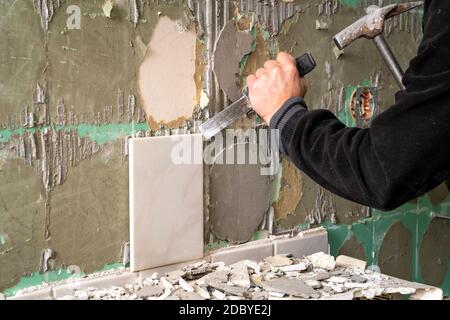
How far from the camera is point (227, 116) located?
4.42 ft

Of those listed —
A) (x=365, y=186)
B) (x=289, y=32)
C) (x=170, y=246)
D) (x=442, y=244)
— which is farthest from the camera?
(x=442, y=244)

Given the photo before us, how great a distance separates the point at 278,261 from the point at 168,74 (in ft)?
2.10

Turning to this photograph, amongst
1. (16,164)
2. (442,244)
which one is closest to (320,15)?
(16,164)

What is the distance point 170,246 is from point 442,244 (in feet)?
4.95

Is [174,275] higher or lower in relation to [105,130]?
lower

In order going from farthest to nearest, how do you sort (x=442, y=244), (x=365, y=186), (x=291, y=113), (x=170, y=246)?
(x=442, y=244), (x=170, y=246), (x=291, y=113), (x=365, y=186)

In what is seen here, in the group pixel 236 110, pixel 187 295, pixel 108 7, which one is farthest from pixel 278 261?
pixel 108 7

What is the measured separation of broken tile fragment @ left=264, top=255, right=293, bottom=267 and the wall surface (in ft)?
0.35

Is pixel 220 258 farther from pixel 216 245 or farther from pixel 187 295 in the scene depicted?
pixel 187 295

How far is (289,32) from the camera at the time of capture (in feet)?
5.54

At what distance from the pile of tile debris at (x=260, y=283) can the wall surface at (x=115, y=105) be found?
0.40 ft

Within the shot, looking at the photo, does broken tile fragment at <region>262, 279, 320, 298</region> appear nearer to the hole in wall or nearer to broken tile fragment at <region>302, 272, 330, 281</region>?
broken tile fragment at <region>302, 272, 330, 281</region>

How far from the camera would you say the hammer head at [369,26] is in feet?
4.93

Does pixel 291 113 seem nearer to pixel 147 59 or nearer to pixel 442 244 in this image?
pixel 147 59
